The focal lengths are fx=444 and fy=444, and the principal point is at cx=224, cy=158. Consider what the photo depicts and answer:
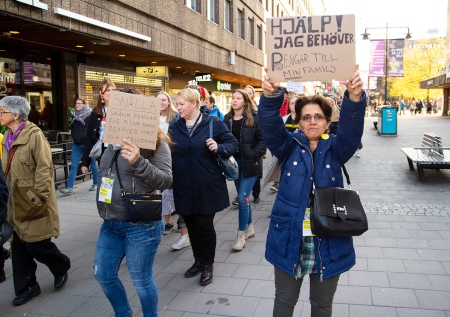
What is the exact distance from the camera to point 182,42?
16.1 m

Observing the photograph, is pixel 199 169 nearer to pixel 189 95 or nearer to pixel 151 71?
pixel 189 95

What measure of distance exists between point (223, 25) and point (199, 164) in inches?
724

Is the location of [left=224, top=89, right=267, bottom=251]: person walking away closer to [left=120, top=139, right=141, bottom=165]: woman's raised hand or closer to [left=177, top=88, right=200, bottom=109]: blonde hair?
[left=177, top=88, right=200, bottom=109]: blonde hair

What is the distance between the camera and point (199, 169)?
4445mm

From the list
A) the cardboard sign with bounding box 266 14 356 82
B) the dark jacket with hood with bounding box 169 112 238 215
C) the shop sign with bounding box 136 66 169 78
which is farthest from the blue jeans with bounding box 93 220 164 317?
the shop sign with bounding box 136 66 169 78

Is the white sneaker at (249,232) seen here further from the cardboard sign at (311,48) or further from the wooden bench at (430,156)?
the wooden bench at (430,156)

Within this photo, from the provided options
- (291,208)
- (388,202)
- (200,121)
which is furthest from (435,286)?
(388,202)

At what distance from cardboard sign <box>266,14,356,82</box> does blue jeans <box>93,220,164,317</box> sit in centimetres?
146

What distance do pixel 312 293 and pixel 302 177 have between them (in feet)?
2.58

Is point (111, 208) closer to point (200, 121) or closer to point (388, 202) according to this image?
point (200, 121)

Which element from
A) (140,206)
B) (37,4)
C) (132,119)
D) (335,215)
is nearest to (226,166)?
(140,206)

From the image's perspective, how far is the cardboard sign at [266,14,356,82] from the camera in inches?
116

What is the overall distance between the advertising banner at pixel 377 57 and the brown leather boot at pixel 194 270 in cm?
2453

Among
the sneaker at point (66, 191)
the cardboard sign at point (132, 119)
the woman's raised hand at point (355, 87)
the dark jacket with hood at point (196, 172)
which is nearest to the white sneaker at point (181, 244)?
the dark jacket with hood at point (196, 172)
